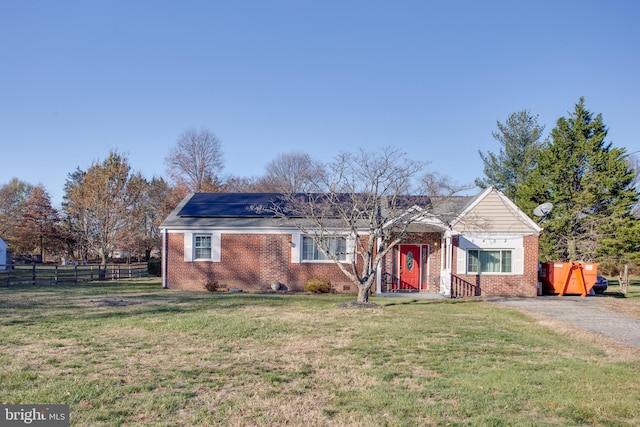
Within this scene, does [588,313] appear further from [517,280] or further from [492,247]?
[492,247]

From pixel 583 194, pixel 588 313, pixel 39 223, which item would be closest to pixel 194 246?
pixel 588 313

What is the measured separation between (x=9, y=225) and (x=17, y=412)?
52.6 metres

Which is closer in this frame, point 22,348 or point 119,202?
point 22,348

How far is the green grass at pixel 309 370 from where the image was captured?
16.2 feet

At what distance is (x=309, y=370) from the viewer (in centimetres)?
666

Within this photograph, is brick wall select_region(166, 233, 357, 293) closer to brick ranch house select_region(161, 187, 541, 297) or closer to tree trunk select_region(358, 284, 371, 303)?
brick ranch house select_region(161, 187, 541, 297)

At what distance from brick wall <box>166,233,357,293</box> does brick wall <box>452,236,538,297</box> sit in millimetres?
5341

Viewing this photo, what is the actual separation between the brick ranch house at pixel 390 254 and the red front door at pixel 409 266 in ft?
0.14

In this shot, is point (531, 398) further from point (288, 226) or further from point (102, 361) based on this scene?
point (288, 226)

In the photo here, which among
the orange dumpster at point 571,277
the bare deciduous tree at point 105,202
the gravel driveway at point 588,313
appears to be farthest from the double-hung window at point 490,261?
the bare deciduous tree at point 105,202

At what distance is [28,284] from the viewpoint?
21000mm

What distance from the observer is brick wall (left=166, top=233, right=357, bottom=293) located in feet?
65.3

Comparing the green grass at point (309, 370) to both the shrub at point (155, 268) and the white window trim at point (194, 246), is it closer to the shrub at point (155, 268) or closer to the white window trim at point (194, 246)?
the white window trim at point (194, 246)

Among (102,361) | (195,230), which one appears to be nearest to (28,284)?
(195,230)
